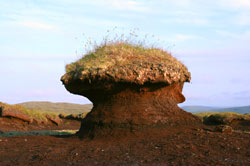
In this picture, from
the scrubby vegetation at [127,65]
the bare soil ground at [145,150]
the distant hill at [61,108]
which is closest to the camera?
the bare soil ground at [145,150]

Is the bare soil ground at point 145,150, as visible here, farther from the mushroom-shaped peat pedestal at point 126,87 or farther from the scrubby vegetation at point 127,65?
the scrubby vegetation at point 127,65

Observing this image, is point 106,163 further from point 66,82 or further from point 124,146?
point 66,82

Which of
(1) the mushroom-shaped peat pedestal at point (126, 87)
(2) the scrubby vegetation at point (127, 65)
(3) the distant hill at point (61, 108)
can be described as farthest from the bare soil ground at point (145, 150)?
(3) the distant hill at point (61, 108)

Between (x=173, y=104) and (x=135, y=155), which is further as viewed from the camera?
(x=173, y=104)

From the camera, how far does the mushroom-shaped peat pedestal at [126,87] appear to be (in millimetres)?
10273

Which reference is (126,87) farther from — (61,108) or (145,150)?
(61,108)

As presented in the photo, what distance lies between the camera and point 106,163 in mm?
6914

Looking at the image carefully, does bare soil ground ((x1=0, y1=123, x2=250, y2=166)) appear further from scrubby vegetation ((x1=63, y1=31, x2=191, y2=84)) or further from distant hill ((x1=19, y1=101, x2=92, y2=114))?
distant hill ((x1=19, y1=101, x2=92, y2=114))

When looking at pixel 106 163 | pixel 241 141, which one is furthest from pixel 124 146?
pixel 241 141

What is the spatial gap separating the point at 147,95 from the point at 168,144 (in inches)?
117

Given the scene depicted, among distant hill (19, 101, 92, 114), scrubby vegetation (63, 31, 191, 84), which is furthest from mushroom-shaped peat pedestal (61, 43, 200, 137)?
distant hill (19, 101, 92, 114)

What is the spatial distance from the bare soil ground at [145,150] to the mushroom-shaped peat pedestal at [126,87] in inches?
20.9

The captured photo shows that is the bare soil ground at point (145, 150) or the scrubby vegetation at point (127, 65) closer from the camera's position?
the bare soil ground at point (145, 150)

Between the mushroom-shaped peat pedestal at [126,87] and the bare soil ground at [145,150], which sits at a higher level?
the mushroom-shaped peat pedestal at [126,87]
